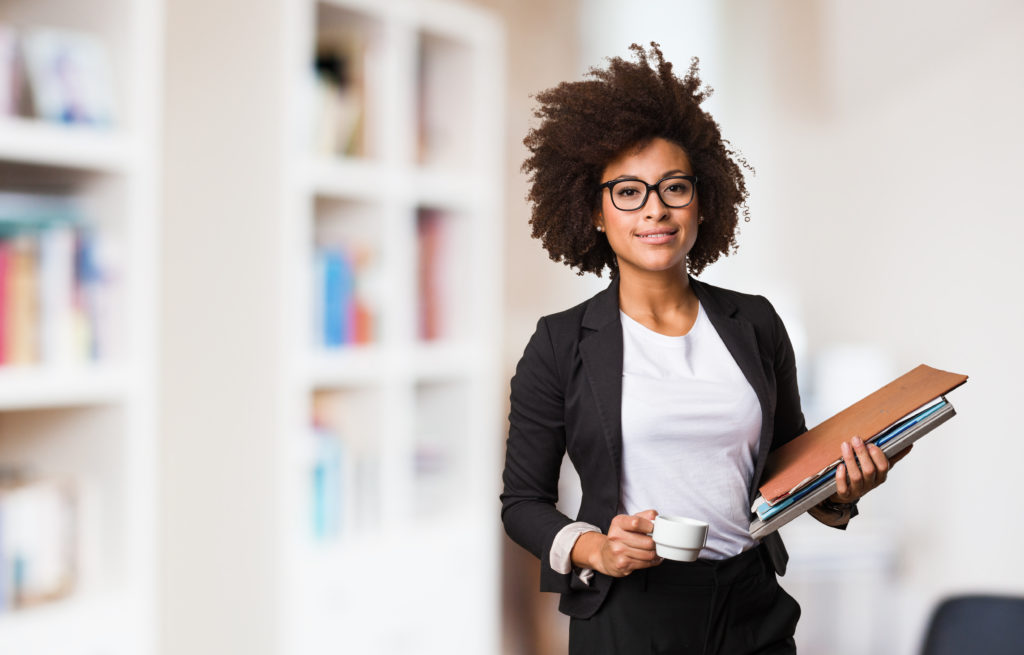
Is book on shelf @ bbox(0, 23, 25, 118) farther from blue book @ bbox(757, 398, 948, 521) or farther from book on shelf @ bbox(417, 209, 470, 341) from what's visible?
blue book @ bbox(757, 398, 948, 521)

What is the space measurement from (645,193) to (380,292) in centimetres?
219

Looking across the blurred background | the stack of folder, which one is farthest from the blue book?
the blurred background

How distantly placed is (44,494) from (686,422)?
1.81m

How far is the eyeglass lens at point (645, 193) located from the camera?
494 mm

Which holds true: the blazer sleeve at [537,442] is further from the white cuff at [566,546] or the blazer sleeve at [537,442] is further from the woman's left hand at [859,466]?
the woman's left hand at [859,466]

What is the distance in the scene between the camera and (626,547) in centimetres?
49

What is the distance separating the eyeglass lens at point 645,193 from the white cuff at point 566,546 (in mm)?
171

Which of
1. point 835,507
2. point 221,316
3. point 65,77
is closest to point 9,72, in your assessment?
point 65,77

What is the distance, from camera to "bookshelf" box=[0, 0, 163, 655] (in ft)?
6.35

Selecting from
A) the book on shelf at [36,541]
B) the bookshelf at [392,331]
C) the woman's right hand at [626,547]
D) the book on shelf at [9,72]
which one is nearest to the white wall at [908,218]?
the bookshelf at [392,331]

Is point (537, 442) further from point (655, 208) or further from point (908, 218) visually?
point (908, 218)

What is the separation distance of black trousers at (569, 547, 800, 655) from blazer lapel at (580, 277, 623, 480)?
7 cm

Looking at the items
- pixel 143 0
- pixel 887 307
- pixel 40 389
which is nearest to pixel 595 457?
pixel 40 389

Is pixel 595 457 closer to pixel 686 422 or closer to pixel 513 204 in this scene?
pixel 686 422
